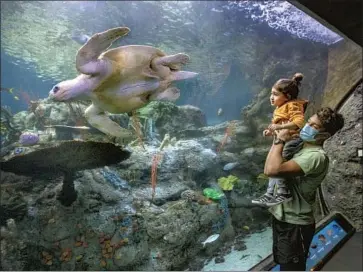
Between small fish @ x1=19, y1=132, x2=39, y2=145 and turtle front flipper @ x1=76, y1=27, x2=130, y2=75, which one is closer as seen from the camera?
turtle front flipper @ x1=76, y1=27, x2=130, y2=75

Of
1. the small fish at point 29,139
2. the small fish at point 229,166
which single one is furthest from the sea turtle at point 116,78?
the small fish at point 229,166

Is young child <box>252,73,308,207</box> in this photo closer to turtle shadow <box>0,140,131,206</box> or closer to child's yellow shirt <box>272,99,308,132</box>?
child's yellow shirt <box>272,99,308,132</box>

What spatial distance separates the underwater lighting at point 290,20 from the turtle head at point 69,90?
2.74m

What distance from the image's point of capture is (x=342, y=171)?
3.40 metres

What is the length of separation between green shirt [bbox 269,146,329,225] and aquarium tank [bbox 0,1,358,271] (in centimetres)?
84

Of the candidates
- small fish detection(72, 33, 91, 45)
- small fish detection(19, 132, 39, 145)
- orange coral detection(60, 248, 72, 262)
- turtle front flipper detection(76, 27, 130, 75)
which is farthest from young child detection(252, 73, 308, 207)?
small fish detection(72, 33, 91, 45)

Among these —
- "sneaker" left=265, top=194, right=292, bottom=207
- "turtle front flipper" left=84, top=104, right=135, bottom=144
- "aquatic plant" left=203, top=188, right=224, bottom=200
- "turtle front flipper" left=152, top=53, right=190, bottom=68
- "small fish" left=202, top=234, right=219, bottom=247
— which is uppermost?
"turtle front flipper" left=152, top=53, right=190, bottom=68

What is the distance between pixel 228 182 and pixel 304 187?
1.60m

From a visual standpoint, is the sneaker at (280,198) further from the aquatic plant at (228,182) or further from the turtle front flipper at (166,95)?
the aquatic plant at (228,182)

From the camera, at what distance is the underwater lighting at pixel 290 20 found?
10.1 ft

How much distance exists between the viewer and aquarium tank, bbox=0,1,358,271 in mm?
1811

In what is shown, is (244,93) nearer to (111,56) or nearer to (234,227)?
(234,227)

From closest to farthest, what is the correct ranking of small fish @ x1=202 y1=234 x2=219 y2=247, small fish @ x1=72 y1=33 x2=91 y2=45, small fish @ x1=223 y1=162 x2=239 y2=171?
small fish @ x1=202 y1=234 x2=219 y2=247, small fish @ x1=223 y1=162 x2=239 y2=171, small fish @ x1=72 y1=33 x2=91 y2=45

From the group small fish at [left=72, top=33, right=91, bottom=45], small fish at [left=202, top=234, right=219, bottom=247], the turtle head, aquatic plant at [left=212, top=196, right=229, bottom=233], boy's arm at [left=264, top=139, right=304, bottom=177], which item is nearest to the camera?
the turtle head
